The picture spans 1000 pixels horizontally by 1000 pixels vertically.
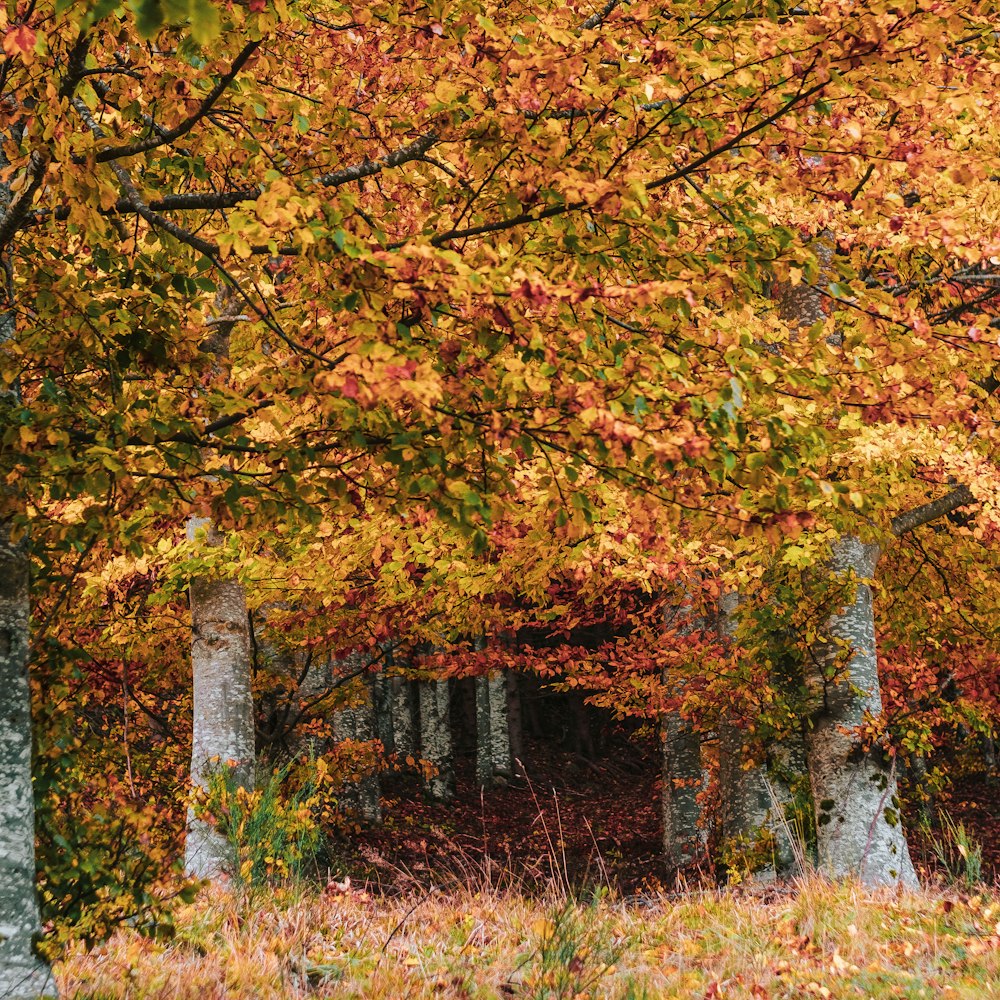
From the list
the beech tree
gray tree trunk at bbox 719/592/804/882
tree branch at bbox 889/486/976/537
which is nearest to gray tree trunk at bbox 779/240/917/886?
tree branch at bbox 889/486/976/537

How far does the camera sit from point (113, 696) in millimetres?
10484

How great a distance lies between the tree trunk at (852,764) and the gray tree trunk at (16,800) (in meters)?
6.11

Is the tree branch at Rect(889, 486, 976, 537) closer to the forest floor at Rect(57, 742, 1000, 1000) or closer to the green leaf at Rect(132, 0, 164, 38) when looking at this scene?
the forest floor at Rect(57, 742, 1000, 1000)

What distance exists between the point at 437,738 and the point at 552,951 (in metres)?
15.6

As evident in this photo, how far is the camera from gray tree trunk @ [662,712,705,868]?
12.7 m

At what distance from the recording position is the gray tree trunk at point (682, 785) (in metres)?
12.7

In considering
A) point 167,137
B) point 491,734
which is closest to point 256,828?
point 167,137

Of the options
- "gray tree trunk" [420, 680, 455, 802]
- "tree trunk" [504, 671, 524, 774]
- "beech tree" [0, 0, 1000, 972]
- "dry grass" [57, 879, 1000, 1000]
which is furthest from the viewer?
"tree trunk" [504, 671, 524, 774]

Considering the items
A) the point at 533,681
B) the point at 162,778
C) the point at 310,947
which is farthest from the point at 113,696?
the point at 533,681

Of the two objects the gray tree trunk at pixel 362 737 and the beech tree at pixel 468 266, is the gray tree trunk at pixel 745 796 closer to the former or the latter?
the beech tree at pixel 468 266

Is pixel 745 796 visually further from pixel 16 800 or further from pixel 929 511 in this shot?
pixel 16 800

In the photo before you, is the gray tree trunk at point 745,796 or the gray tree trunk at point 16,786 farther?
the gray tree trunk at point 745,796

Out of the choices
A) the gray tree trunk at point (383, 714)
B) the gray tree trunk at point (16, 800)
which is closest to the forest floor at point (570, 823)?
the gray tree trunk at point (383, 714)

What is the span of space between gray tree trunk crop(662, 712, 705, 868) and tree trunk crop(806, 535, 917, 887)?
4.17 meters
